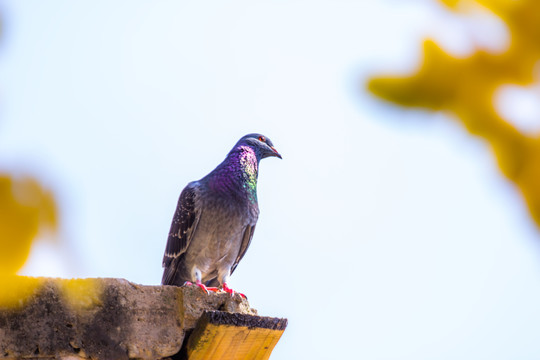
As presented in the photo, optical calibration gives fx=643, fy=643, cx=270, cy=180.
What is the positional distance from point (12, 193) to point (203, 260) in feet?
13.7

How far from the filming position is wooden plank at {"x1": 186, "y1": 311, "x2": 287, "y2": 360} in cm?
333

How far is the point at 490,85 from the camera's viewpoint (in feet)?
2.45

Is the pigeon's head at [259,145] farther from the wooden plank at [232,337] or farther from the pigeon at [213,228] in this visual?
the wooden plank at [232,337]

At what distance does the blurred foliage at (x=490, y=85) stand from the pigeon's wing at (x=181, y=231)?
4340mm

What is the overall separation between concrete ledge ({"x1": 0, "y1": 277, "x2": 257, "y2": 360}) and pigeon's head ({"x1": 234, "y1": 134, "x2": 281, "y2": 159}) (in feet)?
7.39

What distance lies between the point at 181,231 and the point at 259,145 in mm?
1098

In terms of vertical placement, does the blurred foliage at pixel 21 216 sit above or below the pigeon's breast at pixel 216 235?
above

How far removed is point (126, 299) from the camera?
3.26 m

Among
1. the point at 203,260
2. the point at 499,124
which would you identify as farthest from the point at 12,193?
the point at 203,260

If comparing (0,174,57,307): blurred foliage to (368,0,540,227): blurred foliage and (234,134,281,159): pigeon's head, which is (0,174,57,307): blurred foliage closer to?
(368,0,540,227): blurred foliage

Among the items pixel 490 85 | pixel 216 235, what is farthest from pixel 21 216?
pixel 216 235

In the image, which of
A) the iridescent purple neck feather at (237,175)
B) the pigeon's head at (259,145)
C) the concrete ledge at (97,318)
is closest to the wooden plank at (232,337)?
the concrete ledge at (97,318)

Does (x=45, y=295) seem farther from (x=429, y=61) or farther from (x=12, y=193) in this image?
(x=429, y=61)

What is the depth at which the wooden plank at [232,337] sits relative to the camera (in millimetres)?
3328
